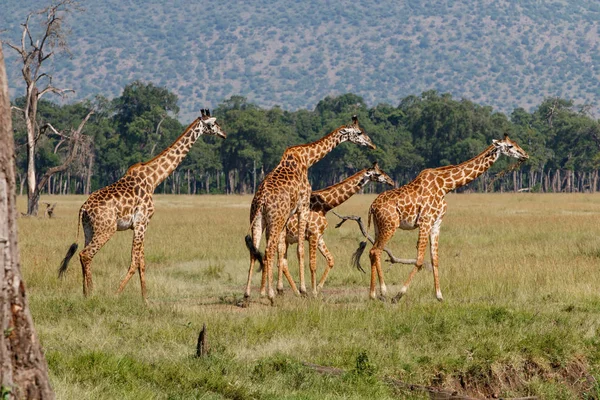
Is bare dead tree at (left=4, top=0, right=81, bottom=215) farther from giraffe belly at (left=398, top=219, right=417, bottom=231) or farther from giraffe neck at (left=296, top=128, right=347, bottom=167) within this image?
giraffe belly at (left=398, top=219, right=417, bottom=231)

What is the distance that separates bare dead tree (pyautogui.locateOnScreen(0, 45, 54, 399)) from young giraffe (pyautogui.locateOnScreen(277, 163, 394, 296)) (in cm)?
872

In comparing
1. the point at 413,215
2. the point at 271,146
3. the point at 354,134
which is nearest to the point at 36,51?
the point at 354,134

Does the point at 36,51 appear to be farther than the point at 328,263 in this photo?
Yes

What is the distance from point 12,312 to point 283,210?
8279 mm

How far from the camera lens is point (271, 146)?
9800 centimetres

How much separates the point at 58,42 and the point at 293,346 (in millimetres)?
28069

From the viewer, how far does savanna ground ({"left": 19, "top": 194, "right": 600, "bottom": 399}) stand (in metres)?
10.1

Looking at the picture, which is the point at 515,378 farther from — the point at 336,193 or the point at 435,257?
the point at 336,193

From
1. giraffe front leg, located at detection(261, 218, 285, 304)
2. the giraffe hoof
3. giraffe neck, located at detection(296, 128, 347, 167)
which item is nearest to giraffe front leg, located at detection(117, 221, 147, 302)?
giraffe front leg, located at detection(261, 218, 285, 304)

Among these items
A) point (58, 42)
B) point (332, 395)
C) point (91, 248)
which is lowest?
point (332, 395)

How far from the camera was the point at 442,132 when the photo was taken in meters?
105

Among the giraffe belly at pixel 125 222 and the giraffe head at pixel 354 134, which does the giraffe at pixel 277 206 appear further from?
the giraffe belly at pixel 125 222

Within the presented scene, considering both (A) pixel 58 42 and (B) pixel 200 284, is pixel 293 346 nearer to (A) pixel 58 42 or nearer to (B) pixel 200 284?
(B) pixel 200 284

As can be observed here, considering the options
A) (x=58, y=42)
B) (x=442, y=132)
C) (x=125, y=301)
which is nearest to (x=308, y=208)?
(x=125, y=301)
